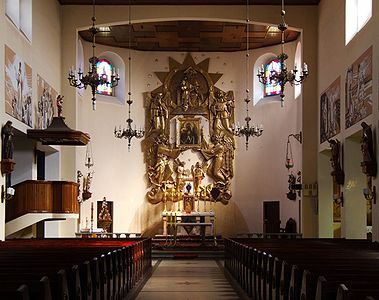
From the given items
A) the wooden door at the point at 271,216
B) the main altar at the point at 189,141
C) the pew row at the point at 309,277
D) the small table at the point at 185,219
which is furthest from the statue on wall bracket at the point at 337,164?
the main altar at the point at 189,141

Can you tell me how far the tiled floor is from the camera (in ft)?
Result: 35.8

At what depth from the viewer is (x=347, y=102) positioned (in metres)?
17.0

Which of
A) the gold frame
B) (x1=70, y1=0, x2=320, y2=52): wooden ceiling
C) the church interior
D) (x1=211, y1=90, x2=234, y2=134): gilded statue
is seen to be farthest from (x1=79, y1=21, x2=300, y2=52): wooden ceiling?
Answer: the gold frame

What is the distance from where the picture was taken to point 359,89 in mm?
15828

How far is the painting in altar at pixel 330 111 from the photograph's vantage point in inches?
720

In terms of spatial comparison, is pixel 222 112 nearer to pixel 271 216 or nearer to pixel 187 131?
pixel 187 131

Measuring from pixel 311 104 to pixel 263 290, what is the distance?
13.2 m

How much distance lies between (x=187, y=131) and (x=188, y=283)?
13.3 meters

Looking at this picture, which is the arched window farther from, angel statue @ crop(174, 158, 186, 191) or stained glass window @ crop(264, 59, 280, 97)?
angel statue @ crop(174, 158, 186, 191)

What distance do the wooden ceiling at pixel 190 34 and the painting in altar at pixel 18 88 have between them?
539cm

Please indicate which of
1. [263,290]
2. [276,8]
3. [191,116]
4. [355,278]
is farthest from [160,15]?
[355,278]

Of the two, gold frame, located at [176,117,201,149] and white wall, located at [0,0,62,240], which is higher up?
white wall, located at [0,0,62,240]

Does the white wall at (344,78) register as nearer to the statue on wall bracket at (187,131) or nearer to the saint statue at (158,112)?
the statue on wall bracket at (187,131)

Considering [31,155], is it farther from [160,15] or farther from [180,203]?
[180,203]
